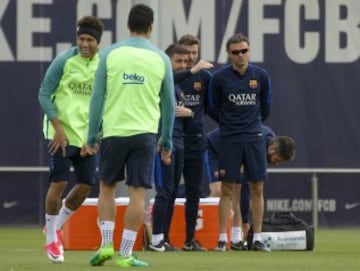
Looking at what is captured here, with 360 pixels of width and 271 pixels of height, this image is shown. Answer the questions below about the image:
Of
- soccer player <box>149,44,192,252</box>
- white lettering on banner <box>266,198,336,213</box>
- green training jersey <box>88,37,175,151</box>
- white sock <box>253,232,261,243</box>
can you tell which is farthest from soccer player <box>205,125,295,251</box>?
white lettering on banner <box>266,198,336,213</box>

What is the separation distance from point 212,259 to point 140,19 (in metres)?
2.64

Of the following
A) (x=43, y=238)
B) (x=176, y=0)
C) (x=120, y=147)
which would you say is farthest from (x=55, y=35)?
(x=120, y=147)

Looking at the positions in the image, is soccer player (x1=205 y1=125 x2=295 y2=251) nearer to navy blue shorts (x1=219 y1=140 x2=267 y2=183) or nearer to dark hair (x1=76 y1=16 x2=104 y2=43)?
navy blue shorts (x1=219 y1=140 x2=267 y2=183)

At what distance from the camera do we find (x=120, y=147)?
401 inches

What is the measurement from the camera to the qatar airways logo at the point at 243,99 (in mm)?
13516

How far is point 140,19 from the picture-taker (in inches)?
399

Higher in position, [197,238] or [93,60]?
[93,60]

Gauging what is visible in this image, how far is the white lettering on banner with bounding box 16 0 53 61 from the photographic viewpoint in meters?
18.6

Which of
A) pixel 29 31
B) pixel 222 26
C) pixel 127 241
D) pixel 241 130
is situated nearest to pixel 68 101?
pixel 127 241

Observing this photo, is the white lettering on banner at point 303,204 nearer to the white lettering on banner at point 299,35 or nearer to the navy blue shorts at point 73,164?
the white lettering on banner at point 299,35

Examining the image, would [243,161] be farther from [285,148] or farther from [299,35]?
[299,35]

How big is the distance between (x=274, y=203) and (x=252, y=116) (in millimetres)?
5782

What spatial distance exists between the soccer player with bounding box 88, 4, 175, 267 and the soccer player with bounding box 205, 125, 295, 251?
341 centimetres

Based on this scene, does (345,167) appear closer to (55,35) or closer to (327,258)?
(55,35)
